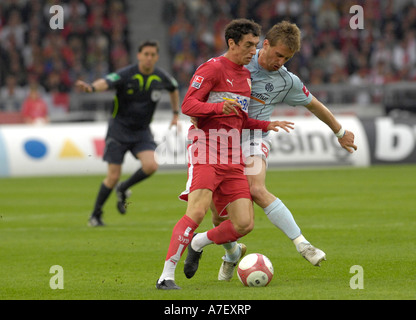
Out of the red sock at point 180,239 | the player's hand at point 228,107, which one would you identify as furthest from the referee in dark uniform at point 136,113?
the player's hand at point 228,107

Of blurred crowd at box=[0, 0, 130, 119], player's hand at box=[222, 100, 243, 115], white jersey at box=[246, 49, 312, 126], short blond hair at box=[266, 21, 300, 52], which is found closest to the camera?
player's hand at box=[222, 100, 243, 115]

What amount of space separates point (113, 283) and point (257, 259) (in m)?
1.17

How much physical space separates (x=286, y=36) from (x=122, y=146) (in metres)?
4.97

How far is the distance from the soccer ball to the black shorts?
4.97 m

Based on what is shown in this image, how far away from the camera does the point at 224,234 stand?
23.8ft

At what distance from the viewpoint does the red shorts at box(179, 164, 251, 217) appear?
7.06 metres

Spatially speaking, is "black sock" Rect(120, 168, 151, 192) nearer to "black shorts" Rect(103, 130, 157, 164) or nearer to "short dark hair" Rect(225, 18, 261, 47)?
"black shorts" Rect(103, 130, 157, 164)

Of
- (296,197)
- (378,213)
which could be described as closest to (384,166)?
(296,197)

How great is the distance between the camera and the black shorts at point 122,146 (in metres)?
12.0

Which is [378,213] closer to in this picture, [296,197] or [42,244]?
[296,197]

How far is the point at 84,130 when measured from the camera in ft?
63.7

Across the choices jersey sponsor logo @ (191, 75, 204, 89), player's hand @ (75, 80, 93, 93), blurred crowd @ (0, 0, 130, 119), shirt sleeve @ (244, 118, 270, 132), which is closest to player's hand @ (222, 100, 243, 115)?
jersey sponsor logo @ (191, 75, 204, 89)

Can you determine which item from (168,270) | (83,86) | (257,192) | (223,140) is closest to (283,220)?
(257,192)

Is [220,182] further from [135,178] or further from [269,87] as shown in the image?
[135,178]
